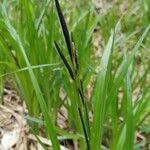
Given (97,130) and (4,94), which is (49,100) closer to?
(4,94)

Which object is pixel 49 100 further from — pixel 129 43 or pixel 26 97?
pixel 129 43

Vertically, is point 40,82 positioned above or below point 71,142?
above

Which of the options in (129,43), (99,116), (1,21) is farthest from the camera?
(129,43)

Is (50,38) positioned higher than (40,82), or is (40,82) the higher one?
(50,38)

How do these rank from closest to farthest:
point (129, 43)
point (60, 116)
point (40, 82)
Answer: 1. point (40, 82)
2. point (60, 116)
3. point (129, 43)

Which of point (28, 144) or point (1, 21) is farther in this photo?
point (28, 144)

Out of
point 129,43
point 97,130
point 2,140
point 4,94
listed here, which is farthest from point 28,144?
point 129,43

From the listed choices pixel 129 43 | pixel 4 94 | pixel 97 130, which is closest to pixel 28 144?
pixel 4 94

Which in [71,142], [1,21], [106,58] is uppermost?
[1,21]

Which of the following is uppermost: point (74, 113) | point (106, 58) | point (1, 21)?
point (1, 21)
